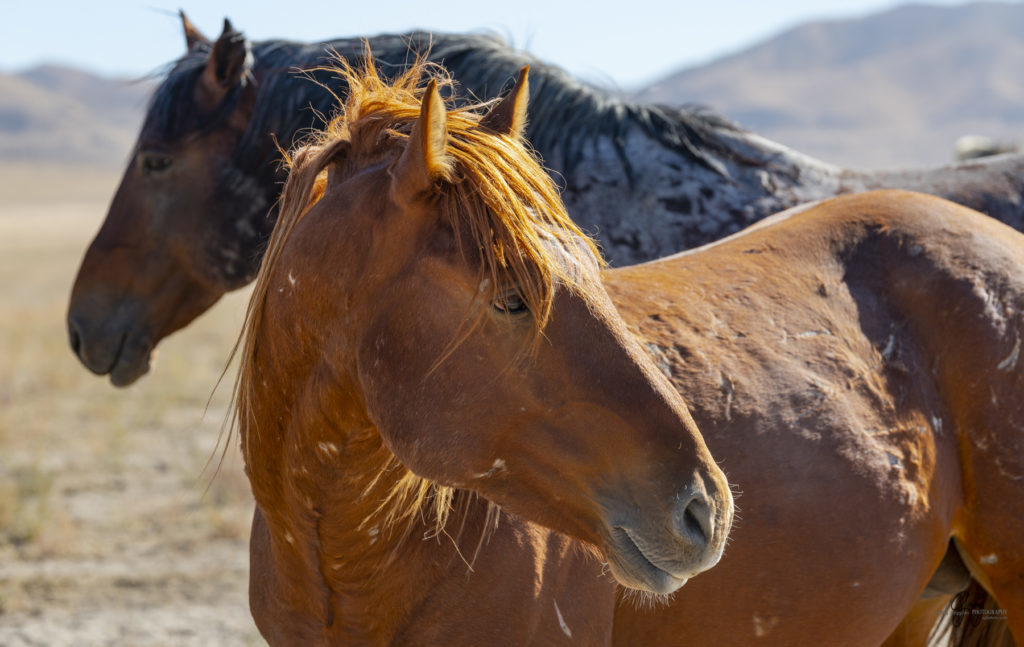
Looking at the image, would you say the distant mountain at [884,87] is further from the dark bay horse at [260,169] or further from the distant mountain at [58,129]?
the dark bay horse at [260,169]

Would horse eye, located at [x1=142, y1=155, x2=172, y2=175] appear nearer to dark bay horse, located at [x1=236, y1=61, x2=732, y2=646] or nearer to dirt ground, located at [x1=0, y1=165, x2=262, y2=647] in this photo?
dirt ground, located at [x1=0, y1=165, x2=262, y2=647]

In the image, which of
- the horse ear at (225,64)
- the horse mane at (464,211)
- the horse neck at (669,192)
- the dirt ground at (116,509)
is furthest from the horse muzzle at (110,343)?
the horse mane at (464,211)

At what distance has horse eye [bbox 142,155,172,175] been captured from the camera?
14.0 ft

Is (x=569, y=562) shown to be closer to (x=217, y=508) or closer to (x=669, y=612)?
(x=669, y=612)

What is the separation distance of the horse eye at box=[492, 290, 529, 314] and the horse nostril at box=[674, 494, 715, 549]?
0.50 metres

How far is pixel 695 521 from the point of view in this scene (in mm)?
1816

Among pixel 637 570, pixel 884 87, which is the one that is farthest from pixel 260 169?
pixel 884 87

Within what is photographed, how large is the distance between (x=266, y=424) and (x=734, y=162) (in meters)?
2.64

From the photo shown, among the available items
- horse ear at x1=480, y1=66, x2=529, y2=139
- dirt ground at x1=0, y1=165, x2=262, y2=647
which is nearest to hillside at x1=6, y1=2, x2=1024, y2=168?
dirt ground at x1=0, y1=165, x2=262, y2=647

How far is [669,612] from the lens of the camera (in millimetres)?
2357

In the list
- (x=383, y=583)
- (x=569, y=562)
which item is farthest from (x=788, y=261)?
(x=383, y=583)

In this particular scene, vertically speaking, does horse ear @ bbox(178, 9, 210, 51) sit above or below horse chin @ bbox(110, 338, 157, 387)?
above

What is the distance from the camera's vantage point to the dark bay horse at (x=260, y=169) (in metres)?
4.04

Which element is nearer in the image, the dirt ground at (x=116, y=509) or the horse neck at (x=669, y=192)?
the horse neck at (x=669, y=192)
